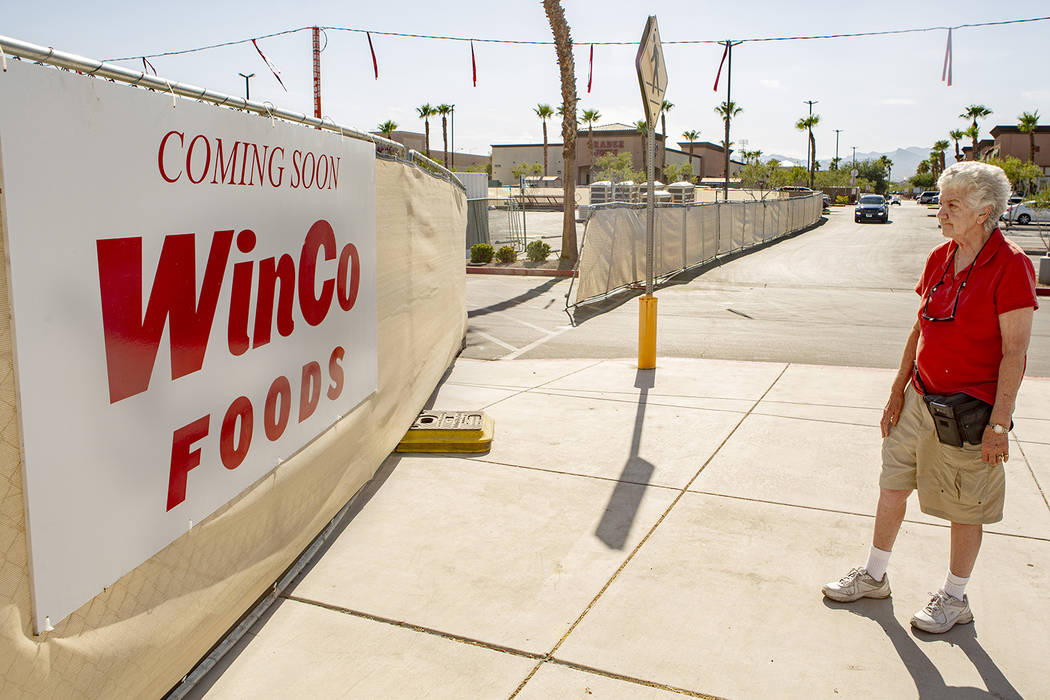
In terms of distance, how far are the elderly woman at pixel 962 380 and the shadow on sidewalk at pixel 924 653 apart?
0.22 ft

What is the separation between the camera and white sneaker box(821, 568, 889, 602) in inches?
160

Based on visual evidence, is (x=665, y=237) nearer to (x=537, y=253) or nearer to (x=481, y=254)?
(x=537, y=253)

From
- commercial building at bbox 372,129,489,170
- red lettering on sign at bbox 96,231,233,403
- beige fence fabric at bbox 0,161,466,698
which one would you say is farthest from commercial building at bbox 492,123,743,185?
red lettering on sign at bbox 96,231,233,403

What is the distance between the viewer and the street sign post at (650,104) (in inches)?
307

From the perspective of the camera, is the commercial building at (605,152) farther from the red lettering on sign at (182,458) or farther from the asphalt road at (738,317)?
the red lettering on sign at (182,458)

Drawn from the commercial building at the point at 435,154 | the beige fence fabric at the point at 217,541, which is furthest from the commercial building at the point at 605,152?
the beige fence fabric at the point at 217,541

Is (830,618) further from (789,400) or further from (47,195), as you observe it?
(789,400)

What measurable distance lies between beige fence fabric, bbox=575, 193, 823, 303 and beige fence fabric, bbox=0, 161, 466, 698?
8168 mm

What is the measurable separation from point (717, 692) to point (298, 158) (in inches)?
122

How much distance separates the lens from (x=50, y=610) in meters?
2.59

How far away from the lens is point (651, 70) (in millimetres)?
8047

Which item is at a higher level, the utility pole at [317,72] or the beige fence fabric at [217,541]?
the utility pole at [317,72]

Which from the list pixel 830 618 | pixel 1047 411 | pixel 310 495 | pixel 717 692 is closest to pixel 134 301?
pixel 310 495

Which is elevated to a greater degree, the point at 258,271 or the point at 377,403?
the point at 258,271
